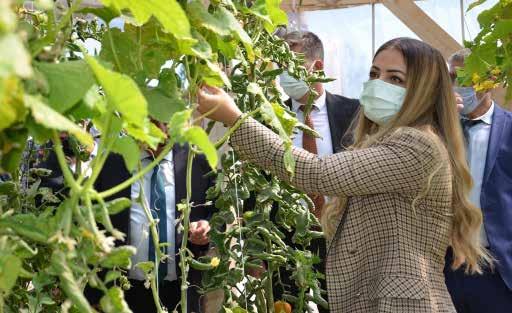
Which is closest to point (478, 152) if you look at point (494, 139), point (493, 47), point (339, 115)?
A: point (494, 139)

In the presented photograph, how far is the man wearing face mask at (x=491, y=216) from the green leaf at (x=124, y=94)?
2.04 m

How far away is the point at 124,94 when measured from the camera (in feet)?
2.22

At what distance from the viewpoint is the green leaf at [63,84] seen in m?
0.70

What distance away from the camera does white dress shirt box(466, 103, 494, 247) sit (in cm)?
269

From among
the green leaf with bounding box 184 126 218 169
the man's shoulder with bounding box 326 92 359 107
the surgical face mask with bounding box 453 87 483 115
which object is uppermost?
the green leaf with bounding box 184 126 218 169

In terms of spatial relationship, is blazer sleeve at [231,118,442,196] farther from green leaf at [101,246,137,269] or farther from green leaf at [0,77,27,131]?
green leaf at [0,77,27,131]

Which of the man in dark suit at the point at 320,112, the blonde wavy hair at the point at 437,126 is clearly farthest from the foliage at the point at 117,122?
the man in dark suit at the point at 320,112

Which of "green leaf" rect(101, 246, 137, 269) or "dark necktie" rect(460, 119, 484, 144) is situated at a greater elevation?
"green leaf" rect(101, 246, 137, 269)

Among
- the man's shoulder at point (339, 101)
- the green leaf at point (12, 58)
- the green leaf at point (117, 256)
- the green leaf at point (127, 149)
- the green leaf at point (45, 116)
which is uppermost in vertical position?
the green leaf at point (12, 58)

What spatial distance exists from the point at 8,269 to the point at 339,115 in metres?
2.22

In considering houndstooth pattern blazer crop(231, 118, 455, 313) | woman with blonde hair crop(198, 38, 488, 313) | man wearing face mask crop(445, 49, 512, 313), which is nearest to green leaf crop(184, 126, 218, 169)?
woman with blonde hair crop(198, 38, 488, 313)

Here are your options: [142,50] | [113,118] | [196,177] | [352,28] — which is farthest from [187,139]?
[352,28]

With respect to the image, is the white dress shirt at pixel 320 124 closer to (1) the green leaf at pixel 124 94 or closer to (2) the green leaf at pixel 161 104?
(2) the green leaf at pixel 161 104

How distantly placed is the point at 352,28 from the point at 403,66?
2879mm
